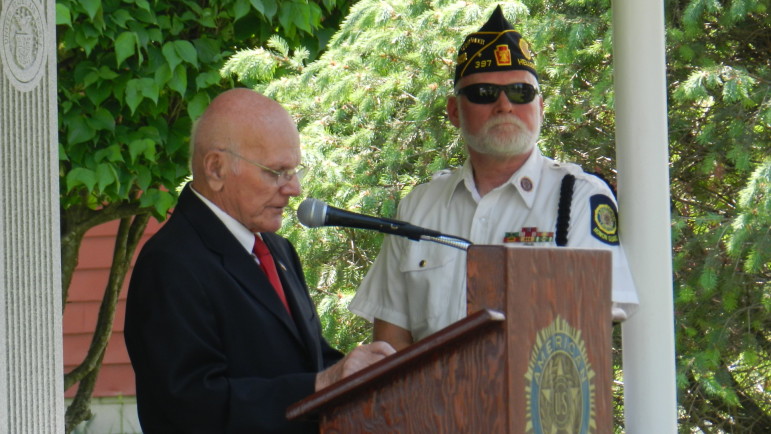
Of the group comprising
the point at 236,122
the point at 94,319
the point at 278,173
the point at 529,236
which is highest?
the point at 236,122

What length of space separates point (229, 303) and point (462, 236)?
0.99 m

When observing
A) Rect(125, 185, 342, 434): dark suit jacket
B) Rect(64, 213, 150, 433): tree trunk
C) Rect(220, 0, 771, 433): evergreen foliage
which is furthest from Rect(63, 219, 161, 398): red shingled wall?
Rect(125, 185, 342, 434): dark suit jacket

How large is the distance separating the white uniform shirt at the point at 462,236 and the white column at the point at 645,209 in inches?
7.4

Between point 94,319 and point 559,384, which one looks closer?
point 559,384

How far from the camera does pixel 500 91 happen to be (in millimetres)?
3250

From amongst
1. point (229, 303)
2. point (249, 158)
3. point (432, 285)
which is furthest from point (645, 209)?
point (229, 303)

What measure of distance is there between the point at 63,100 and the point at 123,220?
147 centimetres

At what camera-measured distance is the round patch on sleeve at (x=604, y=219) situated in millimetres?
3092

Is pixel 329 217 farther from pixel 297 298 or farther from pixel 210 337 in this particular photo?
pixel 297 298

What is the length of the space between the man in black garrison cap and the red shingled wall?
496cm

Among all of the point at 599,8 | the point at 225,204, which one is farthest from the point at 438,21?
the point at 225,204

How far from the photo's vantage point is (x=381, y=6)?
5.52 metres

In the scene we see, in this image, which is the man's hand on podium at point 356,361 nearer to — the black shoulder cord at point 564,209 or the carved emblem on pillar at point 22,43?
the black shoulder cord at point 564,209

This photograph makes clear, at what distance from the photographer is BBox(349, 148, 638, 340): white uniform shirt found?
3.12m
